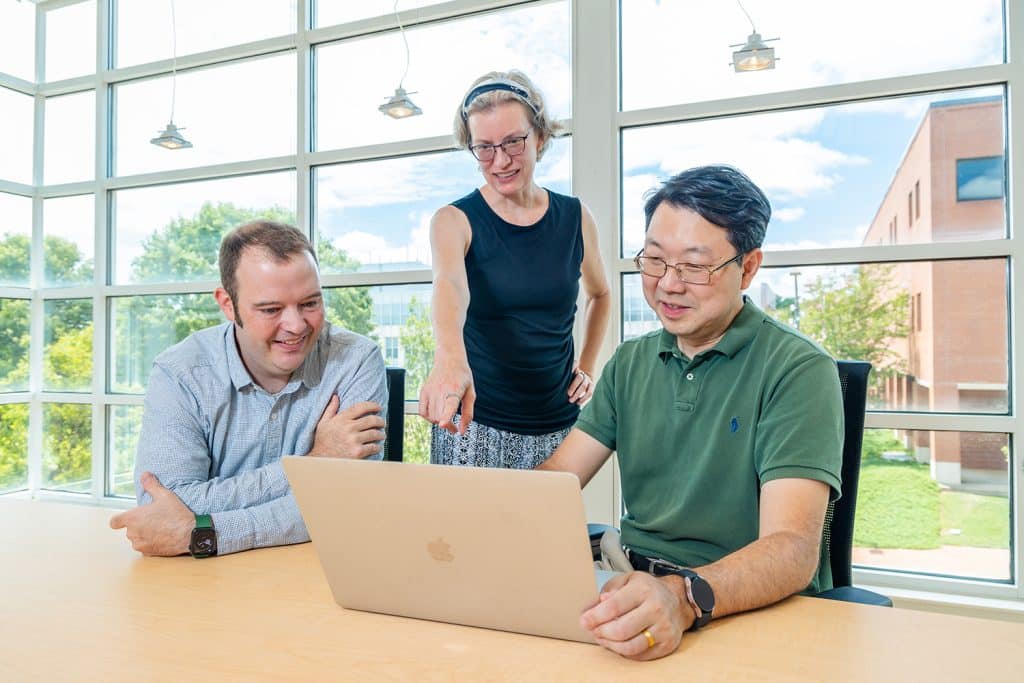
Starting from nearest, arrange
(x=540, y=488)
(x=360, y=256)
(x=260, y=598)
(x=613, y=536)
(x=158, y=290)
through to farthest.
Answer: (x=540, y=488) < (x=260, y=598) < (x=613, y=536) < (x=360, y=256) < (x=158, y=290)

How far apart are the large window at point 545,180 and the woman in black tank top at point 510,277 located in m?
0.79

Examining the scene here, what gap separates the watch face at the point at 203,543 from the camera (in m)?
1.26

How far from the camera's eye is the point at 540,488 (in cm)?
78

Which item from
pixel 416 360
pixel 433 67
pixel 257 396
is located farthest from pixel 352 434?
pixel 433 67

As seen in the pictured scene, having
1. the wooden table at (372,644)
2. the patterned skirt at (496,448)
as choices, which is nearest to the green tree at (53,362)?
the patterned skirt at (496,448)

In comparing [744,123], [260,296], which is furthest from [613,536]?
[744,123]

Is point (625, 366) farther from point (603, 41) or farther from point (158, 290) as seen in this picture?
point (158, 290)

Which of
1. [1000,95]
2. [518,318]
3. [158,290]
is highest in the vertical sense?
[1000,95]

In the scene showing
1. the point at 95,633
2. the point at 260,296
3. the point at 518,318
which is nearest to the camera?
the point at 95,633

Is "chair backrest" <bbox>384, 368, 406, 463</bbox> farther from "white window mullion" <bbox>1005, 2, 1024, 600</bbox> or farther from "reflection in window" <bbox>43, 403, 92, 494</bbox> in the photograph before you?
"reflection in window" <bbox>43, 403, 92, 494</bbox>

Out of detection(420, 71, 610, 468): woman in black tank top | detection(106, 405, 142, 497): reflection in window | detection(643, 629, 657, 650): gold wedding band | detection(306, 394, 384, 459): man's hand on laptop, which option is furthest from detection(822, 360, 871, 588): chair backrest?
detection(106, 405, 142, 497): reflection in window

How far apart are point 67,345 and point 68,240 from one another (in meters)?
0.57

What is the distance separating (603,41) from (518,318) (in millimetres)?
1353

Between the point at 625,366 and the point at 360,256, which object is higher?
the point at 360,256
